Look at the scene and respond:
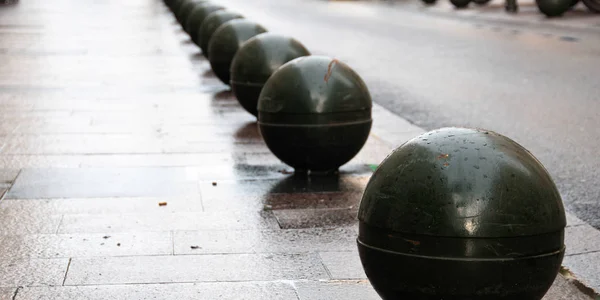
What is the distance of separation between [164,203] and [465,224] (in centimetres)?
362

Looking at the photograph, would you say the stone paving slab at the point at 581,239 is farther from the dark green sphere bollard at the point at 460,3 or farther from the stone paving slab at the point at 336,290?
the dark green sphere bollard at the point at 460,3

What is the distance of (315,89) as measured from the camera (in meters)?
7.65

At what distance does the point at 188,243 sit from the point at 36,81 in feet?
33.1

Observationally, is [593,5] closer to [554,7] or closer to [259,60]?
[554,7]

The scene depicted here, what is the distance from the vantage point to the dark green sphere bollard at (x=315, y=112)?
7652mm

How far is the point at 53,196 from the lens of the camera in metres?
7.26

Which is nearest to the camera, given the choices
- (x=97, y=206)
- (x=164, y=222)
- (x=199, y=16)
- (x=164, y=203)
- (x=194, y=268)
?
(x=194, y=268)

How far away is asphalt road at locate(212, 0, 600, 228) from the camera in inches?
387

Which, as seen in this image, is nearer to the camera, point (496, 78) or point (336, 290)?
point (336, 290)

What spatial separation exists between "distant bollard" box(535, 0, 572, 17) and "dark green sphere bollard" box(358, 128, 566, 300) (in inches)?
1141

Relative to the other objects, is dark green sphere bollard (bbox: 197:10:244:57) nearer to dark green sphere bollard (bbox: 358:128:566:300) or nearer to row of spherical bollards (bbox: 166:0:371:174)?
row of spherical bollards (bbox: 166:0:371:174)

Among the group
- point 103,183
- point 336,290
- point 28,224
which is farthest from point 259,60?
point 336,290

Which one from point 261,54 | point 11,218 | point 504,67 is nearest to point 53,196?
point 11,218

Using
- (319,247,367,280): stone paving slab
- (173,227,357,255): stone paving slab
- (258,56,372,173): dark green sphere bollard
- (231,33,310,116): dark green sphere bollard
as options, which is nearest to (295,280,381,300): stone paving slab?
(319,247,367,280): stone paving slab
